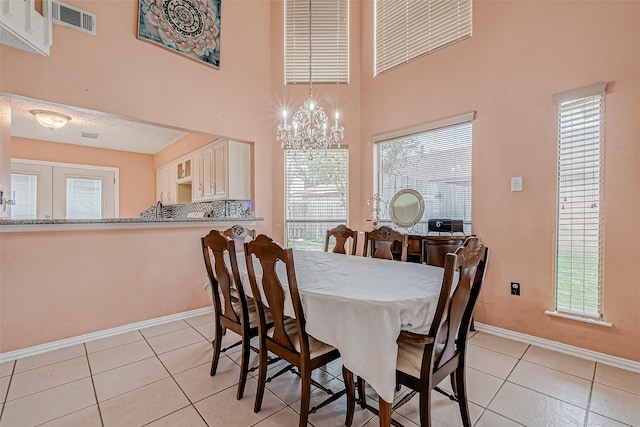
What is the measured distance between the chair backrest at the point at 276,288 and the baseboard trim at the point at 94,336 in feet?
6.48

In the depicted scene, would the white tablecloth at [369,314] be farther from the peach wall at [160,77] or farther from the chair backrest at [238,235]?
the peach wall at [160,77]

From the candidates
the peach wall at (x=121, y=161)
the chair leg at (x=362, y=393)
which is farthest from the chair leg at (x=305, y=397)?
the peach wall at (x=121, y=161)

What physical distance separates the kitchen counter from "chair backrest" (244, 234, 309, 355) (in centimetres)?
189

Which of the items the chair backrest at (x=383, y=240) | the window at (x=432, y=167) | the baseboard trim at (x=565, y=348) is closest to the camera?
the baseboard trim at (x=565, y=348)

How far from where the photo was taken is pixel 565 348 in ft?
7.79

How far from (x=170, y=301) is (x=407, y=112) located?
3.51 metres

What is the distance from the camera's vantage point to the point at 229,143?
380 cm

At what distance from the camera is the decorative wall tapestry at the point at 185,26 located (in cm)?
293

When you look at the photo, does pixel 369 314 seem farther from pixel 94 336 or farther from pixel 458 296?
pixel 94 336

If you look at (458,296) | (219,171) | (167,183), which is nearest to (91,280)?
(219,171)

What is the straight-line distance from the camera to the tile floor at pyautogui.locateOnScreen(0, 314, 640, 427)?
5.30 feet

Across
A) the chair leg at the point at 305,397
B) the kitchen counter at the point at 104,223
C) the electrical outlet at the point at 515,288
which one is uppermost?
the kitchen counter at the point at 104,223

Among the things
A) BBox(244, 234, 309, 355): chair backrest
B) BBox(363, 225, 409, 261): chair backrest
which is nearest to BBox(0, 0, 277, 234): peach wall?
BBox(363, 225, 409, 261): chair backrest

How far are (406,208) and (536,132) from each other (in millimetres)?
1393
